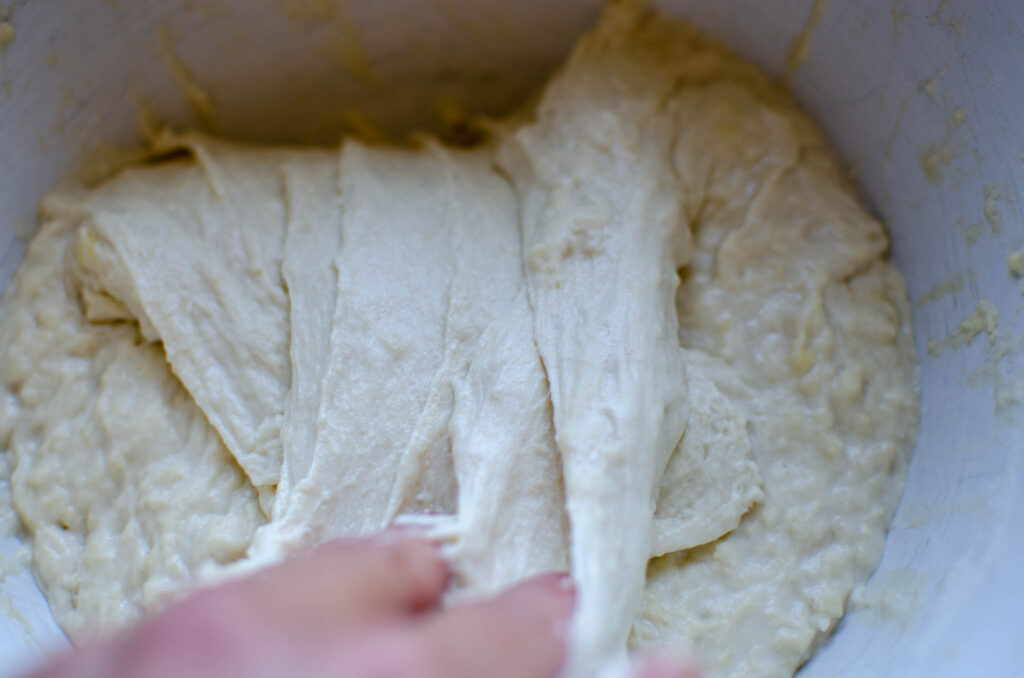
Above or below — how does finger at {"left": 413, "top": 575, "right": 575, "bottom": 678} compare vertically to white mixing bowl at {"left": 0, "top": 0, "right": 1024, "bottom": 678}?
below

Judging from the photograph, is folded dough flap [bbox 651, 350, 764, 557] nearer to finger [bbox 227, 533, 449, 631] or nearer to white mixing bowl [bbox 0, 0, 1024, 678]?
white mixing bowl [bbox 0, 0, 1024, 678]

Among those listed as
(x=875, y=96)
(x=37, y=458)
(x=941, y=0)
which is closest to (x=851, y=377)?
(x=875, y=96)

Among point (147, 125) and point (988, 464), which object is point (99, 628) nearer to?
point (147, 125)

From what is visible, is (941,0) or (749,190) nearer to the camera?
(941,0)

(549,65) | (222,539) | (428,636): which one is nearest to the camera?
(428,636)

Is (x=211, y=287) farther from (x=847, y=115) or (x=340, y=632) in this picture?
(x=847, y=115)

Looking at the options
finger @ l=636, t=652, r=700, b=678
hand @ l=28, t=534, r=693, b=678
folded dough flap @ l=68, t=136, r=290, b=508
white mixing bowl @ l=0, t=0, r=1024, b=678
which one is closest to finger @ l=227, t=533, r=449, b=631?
hand @ l=28, t=534, r=693, b=678

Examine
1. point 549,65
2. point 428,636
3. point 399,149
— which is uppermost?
point 549,65
